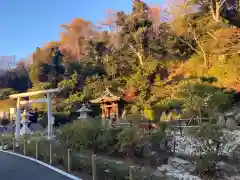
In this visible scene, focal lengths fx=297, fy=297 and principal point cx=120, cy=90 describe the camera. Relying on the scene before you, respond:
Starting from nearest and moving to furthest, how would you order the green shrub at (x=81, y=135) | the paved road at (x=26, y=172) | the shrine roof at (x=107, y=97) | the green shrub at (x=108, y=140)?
the paved road at (x=26, y=172), the green shrub at (x=108, y=140), the green shrub at (x=81, y=135), the shrine roof at (x=107, y=97)

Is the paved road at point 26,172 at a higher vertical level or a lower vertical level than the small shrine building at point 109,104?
lower

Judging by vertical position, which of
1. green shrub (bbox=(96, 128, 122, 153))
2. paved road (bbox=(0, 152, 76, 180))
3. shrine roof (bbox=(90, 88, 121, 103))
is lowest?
paved road (bbox=(0, 152, 76, 180))

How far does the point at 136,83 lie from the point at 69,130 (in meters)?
14.4

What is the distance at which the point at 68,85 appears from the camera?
29484 mm

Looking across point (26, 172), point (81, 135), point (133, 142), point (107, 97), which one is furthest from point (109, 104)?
point (26, 172)

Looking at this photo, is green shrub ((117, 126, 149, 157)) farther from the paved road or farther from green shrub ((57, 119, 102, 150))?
the paved road

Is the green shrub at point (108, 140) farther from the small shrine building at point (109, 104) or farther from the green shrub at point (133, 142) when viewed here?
the small shrine building at point (109, 104)

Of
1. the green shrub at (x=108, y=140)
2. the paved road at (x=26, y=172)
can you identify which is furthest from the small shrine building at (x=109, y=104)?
the paved road at (x=26, y=172)

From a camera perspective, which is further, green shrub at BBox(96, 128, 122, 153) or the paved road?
green shrub at BBox(96, 128, 122, 153)

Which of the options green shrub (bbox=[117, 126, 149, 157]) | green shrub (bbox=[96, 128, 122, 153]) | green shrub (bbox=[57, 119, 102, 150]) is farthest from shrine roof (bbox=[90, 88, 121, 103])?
green shrub (bbox=[117, 126, 149, 157])

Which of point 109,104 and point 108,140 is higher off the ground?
point 109,104

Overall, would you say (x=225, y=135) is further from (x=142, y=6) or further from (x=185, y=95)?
(x=142, y=6)

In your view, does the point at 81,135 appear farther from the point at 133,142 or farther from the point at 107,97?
the point at 107,97

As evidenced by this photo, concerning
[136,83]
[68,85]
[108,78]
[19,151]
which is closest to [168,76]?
[136,83]
